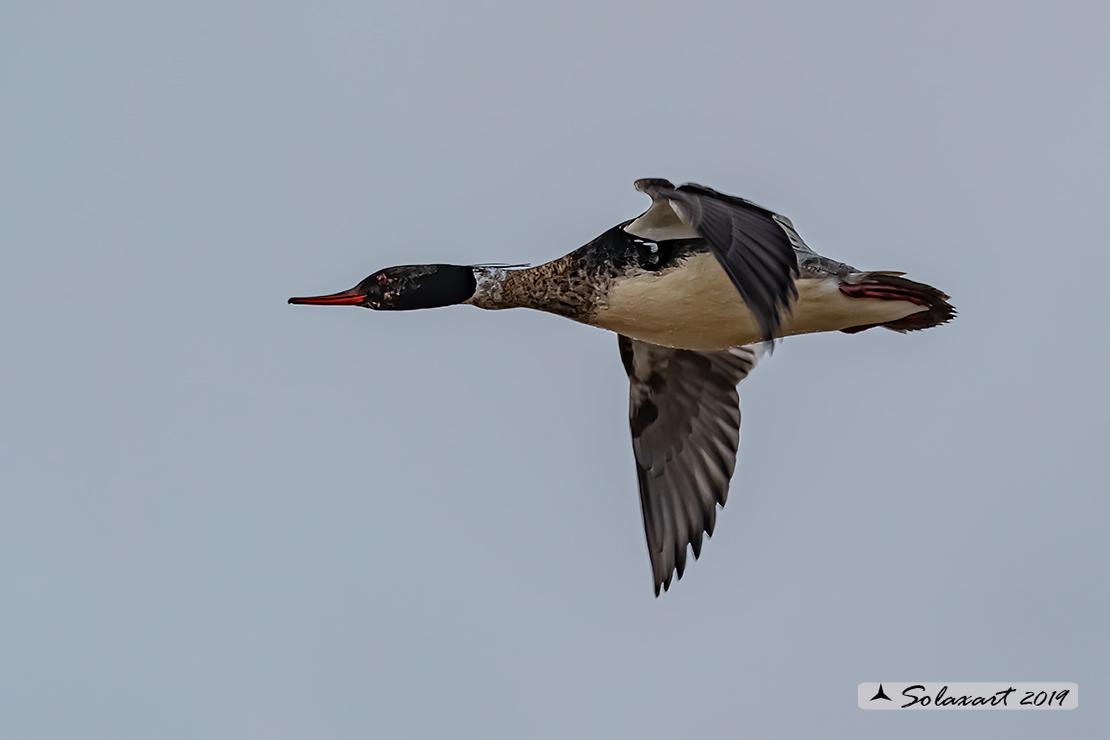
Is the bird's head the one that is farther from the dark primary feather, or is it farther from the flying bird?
the dark primary feather

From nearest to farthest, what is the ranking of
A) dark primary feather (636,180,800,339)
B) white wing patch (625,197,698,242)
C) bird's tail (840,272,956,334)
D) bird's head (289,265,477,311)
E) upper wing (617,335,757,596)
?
dark primary feather (636,180,800,339)
white wing patch (625,197,698,242)
bird's tail (840,272,956,334)
bird's head (289,265,477,311)
upper wing (617,335,757,596)

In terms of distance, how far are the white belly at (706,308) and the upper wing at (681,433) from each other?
1091 mm

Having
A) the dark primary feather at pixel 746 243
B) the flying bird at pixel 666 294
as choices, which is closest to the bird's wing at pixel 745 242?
the dark primary feather at pixel 746 243

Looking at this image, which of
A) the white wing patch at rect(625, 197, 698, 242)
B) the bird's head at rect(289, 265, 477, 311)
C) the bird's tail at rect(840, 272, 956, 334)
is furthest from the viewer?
the bird's head at rect(289, 265, 477, 311)

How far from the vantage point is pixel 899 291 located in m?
8.03

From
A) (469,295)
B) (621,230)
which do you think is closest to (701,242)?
(621,230)

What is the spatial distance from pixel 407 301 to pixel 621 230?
1456 millimetres

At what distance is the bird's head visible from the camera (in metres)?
8.39

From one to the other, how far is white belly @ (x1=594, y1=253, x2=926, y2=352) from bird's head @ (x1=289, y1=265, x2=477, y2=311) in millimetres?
933

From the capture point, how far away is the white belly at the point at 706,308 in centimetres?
778

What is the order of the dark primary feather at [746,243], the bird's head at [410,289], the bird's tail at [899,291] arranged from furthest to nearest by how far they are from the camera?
1. the bird's head at [410,289]
2. the bird's tail at [899,291]
3. the dark primary feather at [746,243]

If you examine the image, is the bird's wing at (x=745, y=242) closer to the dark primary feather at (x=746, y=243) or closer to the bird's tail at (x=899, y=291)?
the dark primary feather at (x=746, y=243)

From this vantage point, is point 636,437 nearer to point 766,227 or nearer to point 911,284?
point 911,284

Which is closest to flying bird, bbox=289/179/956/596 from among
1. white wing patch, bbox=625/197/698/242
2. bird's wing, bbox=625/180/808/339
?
white wing patch, bbox=625/197/698/242
